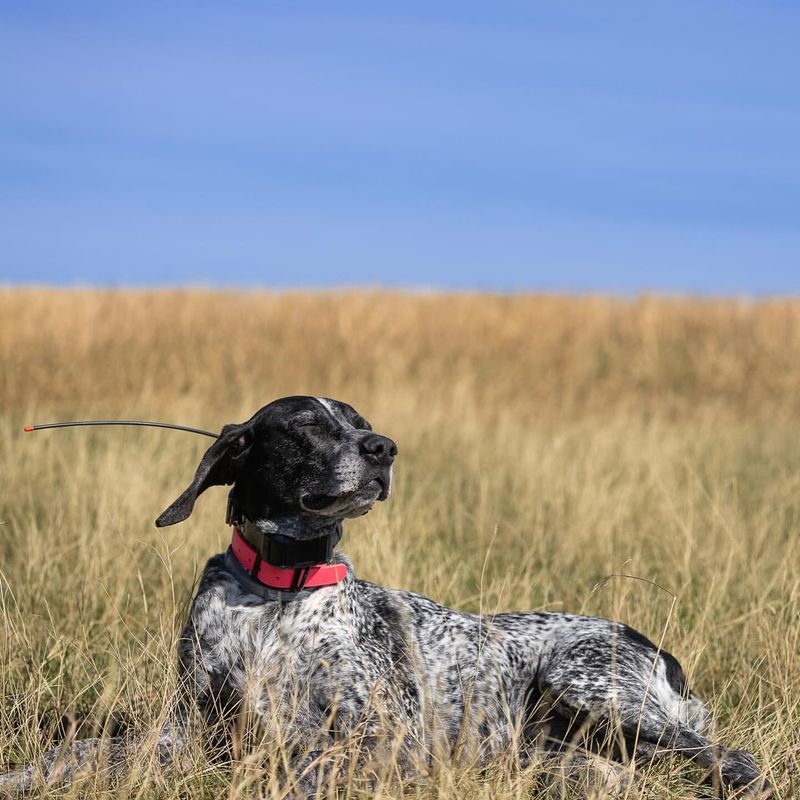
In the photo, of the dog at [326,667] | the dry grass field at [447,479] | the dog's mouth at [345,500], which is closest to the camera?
the dog at [326,667]

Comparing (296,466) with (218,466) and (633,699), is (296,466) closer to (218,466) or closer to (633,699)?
(218,466)

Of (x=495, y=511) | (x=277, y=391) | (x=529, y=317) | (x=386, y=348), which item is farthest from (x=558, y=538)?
(x=529, y=317)

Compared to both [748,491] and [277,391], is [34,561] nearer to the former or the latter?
[748,491]

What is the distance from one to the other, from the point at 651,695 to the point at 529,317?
17.3 m

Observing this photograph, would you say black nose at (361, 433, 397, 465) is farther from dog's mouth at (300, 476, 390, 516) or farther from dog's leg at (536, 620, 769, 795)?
dog's leg at (536, 620, 769, 795)

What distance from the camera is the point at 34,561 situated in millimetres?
5676

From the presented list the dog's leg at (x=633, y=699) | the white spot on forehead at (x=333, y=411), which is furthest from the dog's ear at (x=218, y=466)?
the dog's leg at (x=633, y=699)

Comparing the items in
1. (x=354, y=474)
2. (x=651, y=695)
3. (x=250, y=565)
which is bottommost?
(x=651, y=695)

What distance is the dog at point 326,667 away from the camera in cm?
347

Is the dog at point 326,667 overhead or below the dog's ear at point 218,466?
below

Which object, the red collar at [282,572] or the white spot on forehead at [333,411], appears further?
the white spot on forehead at [333,411]

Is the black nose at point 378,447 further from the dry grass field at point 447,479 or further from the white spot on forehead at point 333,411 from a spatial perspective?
the dry grass field at point 447,479

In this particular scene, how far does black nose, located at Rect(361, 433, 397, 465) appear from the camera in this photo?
360 cm

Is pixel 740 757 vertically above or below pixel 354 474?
below
